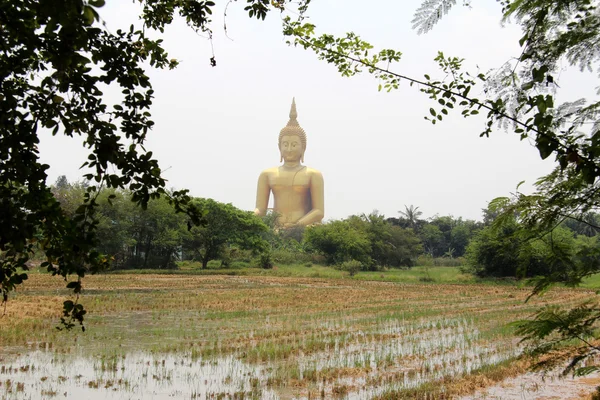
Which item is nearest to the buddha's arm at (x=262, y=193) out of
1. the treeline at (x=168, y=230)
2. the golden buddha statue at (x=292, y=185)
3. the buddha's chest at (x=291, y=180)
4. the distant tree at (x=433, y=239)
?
the golden buddha statue at (x=292, y=185)

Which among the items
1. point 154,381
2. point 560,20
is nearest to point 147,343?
point 154,381

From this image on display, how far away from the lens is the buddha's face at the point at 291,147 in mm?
51219

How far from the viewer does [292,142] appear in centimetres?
5122

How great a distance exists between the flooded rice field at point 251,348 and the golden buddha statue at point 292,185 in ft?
116

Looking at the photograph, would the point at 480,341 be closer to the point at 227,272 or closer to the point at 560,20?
the point at 560,20

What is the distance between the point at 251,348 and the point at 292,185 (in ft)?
144

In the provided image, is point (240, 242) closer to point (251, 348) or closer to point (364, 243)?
point (364, 243)

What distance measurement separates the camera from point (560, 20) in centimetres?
262

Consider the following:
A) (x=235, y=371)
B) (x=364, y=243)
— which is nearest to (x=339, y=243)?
(x=364, y=243)

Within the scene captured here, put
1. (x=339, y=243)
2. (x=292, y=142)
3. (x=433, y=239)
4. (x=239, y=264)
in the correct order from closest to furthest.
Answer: (x=239, y=264), (x=339, y=243), (x=292, y=142), (x=433, y=239)

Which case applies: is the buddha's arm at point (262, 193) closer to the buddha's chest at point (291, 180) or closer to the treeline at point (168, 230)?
the buddha's chest at point (291, 180)

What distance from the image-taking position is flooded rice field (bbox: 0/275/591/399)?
6.34 m

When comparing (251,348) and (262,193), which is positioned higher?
(262,193)

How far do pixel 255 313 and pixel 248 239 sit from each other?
20913 mm
